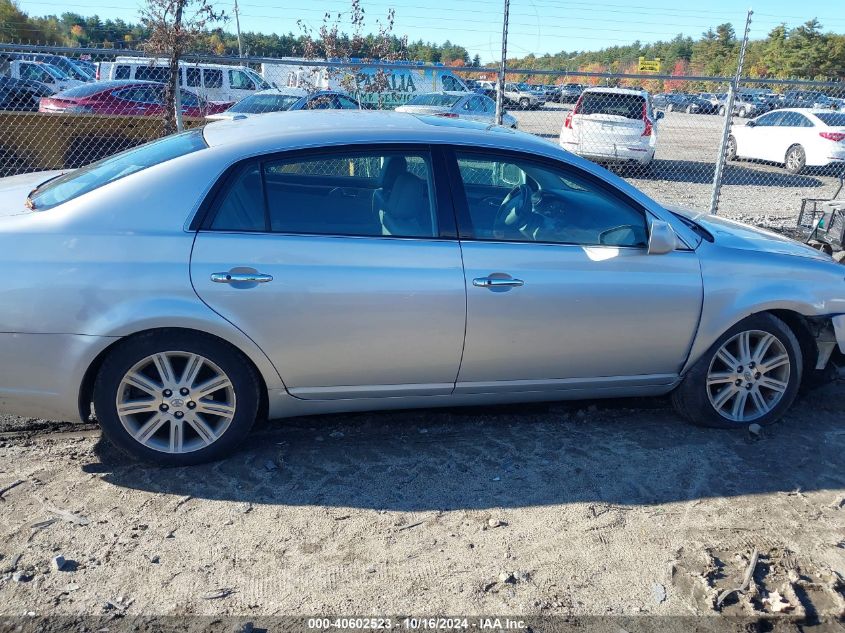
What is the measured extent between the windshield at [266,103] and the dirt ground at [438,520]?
11669mm

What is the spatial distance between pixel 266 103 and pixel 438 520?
43.1ft

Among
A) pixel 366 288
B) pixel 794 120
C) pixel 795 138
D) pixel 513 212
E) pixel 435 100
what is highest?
pixel 435 100

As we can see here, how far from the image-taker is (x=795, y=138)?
55.5ft

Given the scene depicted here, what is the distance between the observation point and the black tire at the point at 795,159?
16.7 metres

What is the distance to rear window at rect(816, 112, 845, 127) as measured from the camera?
16.3 meters

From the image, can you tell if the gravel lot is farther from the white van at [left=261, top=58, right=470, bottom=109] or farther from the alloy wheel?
the white van at [left=261, top=58, right=470, bottom=109]

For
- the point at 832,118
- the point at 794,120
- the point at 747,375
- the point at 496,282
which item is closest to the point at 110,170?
the point at 496,282

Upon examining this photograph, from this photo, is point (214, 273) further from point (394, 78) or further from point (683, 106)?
point (683, 106)

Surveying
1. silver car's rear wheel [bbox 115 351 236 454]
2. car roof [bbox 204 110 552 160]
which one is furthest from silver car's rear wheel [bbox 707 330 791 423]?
silver car's rear wheel [bbox 115 351 236 454]

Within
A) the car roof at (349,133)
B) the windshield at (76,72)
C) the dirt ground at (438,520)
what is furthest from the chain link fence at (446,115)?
the dirt ground at (438,520)

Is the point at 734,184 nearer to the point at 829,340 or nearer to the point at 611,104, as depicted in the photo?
the point at 611,104

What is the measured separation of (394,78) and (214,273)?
952 cm

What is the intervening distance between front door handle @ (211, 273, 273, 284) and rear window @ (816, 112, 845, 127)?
54.1 ft

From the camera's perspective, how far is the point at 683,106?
35906 mm
